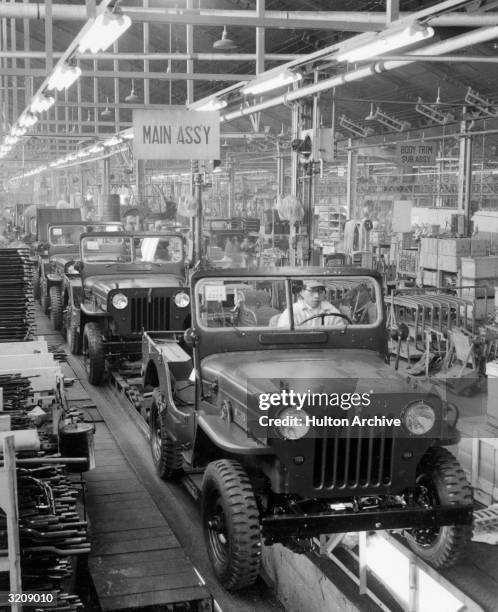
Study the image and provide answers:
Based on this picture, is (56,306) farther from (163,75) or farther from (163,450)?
(163,450)

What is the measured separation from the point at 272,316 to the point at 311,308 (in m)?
0.29

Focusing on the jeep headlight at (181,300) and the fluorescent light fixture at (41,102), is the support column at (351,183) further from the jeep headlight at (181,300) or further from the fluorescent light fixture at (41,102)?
the jeep headlight at (181,300)

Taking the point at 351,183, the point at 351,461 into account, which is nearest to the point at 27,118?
the point at 351,461

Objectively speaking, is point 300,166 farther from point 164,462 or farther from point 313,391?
point 313,391

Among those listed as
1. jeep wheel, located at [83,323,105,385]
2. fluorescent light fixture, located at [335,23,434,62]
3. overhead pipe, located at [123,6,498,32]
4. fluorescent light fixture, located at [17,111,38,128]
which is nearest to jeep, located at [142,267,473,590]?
fluorescent light fixture, located at [335,23,434,62]

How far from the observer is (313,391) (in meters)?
4.18

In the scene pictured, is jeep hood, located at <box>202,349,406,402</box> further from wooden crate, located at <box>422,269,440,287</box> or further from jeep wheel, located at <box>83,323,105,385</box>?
wooden crate, located at <box>422,269,440,287</box>

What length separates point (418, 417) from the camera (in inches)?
166

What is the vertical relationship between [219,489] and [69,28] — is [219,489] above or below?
below

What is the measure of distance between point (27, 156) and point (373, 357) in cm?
3468

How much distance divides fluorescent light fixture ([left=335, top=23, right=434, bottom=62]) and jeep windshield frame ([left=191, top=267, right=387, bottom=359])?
2.60 m

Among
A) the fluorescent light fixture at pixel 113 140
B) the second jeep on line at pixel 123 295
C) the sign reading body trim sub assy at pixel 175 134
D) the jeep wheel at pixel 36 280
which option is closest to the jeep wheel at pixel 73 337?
the second jeep on line at pixel 123 295

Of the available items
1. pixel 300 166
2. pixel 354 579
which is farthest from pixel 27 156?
pixel 354 579

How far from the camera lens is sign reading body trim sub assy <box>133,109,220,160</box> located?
11.4 m
